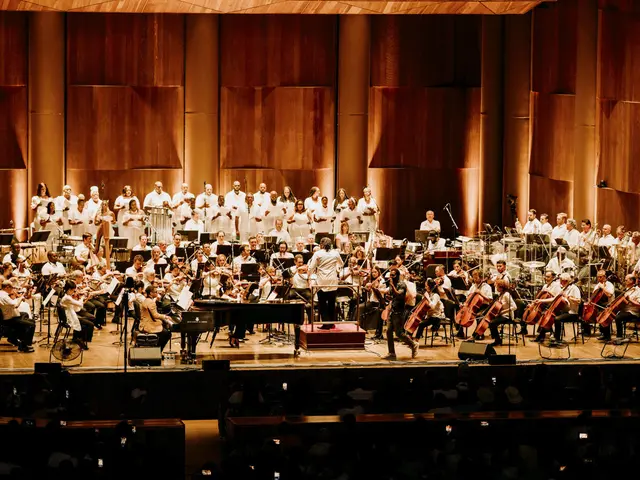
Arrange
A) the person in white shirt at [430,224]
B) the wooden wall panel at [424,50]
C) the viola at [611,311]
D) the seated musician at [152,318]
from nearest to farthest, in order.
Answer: the seated musician at [152,318]
the viola at [611,311]
the person in white shirt at [430,224]
the wooden wall panel at [424,50]

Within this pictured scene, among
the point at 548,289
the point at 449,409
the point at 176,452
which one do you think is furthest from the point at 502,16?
the point at 176,452

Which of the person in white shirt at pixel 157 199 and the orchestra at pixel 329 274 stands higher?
the person in white shirt at pixel 157 199

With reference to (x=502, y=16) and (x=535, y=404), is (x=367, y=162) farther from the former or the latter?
(x=535, y=404)

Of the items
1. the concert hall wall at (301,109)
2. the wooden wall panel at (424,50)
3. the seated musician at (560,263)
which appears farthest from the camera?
the wooden wall panel at (424,50)

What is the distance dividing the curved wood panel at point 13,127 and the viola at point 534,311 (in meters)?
10.7

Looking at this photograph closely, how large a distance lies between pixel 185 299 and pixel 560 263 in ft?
19.6

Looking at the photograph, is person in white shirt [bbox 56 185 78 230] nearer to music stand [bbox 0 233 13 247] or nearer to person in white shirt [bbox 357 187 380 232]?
music stand [bbox 0 233 13 247]

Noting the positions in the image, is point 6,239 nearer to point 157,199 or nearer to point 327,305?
point 157,199

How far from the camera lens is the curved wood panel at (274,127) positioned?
24.6 metres

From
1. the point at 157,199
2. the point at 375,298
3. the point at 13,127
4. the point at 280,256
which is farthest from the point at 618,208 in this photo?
the point at 13,127

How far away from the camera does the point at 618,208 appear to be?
21.4 metres

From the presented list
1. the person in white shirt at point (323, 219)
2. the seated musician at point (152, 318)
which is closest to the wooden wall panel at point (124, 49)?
the person in white shirt at point (323, 219)

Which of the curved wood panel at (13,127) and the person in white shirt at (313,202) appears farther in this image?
the curved wood panel at (13,127)

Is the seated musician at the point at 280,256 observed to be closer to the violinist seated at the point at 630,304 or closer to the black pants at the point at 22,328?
Result: the black pants at the point at 22,328
